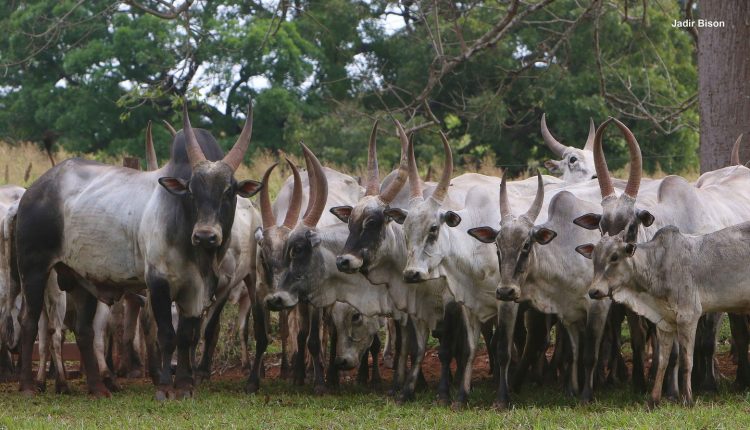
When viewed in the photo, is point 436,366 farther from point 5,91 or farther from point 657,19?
point 5,91

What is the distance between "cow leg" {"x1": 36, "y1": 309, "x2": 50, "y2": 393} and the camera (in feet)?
34.7

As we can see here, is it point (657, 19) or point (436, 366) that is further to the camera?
point (657, 19)

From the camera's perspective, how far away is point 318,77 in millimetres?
28047

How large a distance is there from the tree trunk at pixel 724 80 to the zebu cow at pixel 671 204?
4.88 feet

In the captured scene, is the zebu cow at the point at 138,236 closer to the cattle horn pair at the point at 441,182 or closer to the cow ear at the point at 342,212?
the cow ear at the point at 342,212

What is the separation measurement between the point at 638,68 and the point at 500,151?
369 cm

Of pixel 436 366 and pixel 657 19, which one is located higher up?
pixel 657 19

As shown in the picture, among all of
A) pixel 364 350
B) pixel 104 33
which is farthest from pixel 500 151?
pixel 364 350

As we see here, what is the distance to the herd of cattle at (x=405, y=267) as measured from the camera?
28.2 feet

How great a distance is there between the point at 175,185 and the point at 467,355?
269 centimetres

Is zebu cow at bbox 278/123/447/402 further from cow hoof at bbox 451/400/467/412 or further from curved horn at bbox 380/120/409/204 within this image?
cow hoof at bbox 451/400/467/412

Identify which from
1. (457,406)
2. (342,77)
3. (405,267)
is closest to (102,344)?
(405,267)

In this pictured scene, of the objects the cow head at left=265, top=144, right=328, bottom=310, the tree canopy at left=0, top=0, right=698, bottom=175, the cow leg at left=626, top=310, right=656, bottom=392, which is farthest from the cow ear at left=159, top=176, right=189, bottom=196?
the tree canopy at left=0, top=0, right=698, bottom=175

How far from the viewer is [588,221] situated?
9188 millimetres
